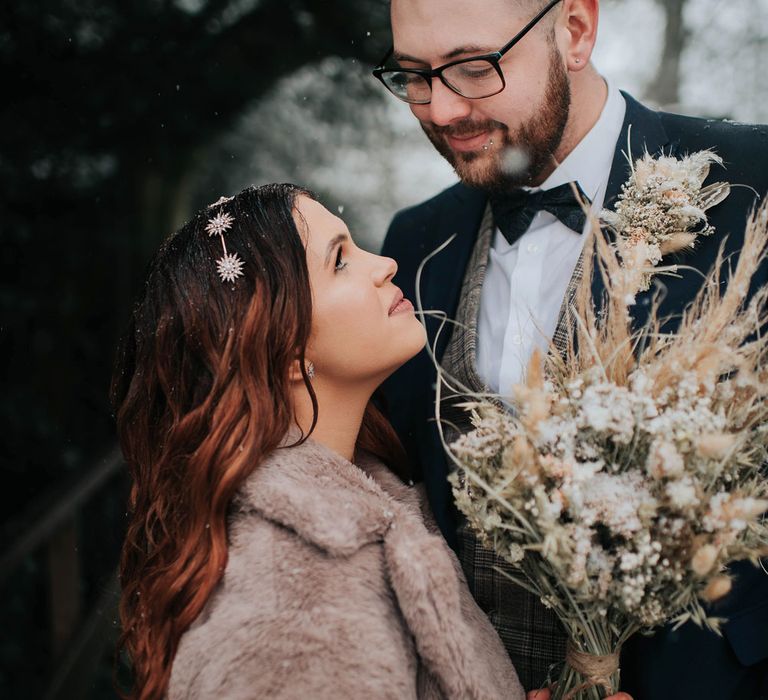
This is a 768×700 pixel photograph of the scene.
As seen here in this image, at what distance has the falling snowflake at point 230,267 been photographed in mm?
1763

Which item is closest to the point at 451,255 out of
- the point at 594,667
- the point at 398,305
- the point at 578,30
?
the point at 398,305

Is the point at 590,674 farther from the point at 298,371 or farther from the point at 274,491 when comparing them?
the point at 298,371

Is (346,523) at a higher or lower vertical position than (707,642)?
higher

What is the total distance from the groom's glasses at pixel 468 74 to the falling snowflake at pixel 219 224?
0.72 m

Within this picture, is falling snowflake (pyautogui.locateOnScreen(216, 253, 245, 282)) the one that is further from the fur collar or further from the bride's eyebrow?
the fur collar

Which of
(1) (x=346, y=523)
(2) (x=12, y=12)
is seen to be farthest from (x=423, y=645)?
(2) (x=12, y=12)

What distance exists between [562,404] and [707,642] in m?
0.85

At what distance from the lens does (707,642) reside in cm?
181

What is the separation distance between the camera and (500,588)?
2.21m

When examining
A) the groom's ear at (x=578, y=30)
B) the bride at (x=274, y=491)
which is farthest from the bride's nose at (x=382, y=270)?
the groom's ear at (x=578, y=30)

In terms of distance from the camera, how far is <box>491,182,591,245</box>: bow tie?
2281 millimetres

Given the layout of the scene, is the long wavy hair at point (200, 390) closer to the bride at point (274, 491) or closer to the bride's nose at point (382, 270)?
the bride at point (274, 491)

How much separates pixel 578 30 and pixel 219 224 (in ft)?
4.01

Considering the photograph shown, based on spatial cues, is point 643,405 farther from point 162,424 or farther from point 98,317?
point 98,317
